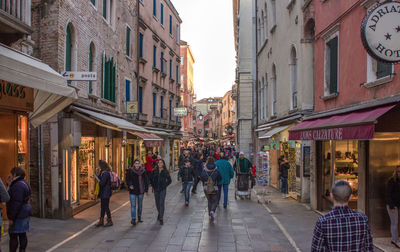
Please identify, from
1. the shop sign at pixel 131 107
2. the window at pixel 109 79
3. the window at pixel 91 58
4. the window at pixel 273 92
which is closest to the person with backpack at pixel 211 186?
the window at pixel 91 58

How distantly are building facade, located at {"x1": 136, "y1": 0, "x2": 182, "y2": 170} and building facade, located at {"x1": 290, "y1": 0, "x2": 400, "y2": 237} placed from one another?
490 inches

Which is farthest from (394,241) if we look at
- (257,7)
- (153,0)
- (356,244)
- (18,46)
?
(153,0)

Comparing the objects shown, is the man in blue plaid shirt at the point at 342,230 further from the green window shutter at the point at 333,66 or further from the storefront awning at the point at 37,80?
the green window shutter at the point at 333,66

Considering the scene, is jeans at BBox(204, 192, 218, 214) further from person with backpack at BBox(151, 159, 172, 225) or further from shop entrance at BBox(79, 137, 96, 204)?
shop entrance at BBox(79, 137, 96, 204)

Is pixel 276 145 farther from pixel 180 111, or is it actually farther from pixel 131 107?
pixel 180 111

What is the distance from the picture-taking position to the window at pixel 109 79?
16.7 meters

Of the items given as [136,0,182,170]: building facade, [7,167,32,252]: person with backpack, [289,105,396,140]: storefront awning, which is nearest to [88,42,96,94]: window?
[136,0,182,170]: building facade

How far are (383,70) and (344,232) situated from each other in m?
6.03

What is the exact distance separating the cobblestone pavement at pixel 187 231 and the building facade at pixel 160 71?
36.9ft

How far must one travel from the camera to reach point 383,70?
28.2ft

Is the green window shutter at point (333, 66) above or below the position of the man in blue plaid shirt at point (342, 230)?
above

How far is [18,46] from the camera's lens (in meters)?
10.1

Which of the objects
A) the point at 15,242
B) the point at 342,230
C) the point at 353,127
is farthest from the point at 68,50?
the point at 342,230

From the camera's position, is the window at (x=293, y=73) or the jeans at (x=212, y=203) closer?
the jeans at (x=212, y=203)
